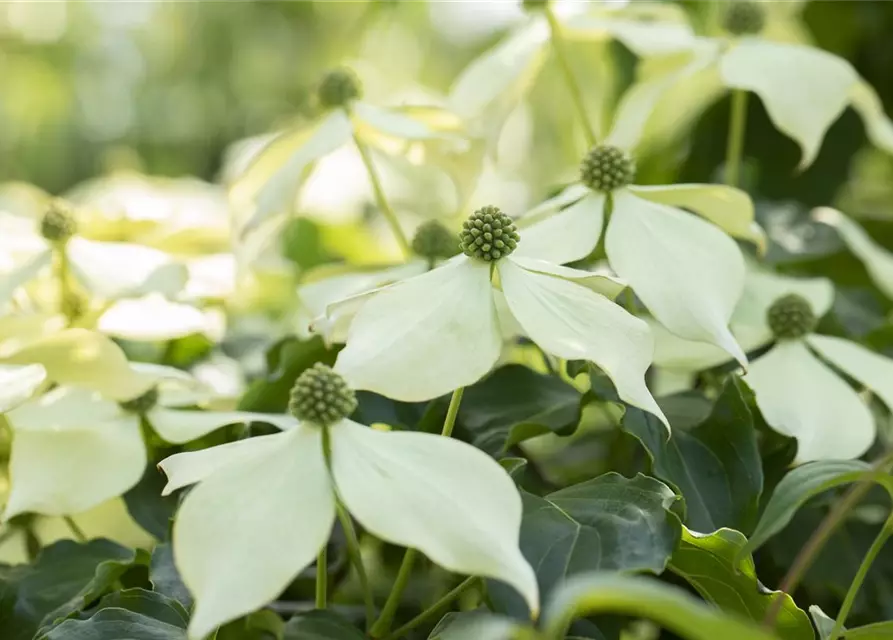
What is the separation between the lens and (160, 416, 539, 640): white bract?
0.79 feet

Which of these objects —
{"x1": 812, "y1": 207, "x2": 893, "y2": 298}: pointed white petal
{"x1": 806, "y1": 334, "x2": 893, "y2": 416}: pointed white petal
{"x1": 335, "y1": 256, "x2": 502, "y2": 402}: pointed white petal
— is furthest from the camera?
{"x1": 812, "y1": 207, "x2": 893, "y2": 298}: pointed white petal

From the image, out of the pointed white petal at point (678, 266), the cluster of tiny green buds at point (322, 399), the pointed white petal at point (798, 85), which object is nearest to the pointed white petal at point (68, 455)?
the cluster of tiny green buds at point (322, 399)

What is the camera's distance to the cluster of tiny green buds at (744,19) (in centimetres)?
51

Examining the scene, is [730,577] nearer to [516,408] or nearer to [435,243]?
→ [516,408]

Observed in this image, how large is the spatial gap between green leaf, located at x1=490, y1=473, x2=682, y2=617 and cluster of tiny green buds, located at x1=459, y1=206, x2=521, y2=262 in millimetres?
86

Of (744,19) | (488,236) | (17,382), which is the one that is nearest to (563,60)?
(744,19)

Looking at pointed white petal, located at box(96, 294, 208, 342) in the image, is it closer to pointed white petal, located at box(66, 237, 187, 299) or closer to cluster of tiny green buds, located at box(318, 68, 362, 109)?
pointed white petal, located at box(66, 237, 187, 299)

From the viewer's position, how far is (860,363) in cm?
39

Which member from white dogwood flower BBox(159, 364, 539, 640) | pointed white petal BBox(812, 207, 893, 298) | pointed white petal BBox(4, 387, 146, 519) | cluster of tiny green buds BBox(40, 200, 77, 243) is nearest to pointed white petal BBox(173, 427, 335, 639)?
white dogwood flower BBox(159, 364, 539, 640)

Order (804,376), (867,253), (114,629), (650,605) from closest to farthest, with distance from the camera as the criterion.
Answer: (650,605) → (114,629) → (804,376) → (867,253)

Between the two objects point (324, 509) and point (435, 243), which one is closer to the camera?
point (324, 509)

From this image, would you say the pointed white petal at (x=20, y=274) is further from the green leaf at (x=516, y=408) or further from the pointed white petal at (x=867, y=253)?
the pointed white petal at (x=867, y=253)

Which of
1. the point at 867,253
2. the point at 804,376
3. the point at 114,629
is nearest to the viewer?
the point at 114,629

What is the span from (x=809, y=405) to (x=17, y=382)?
31cm
